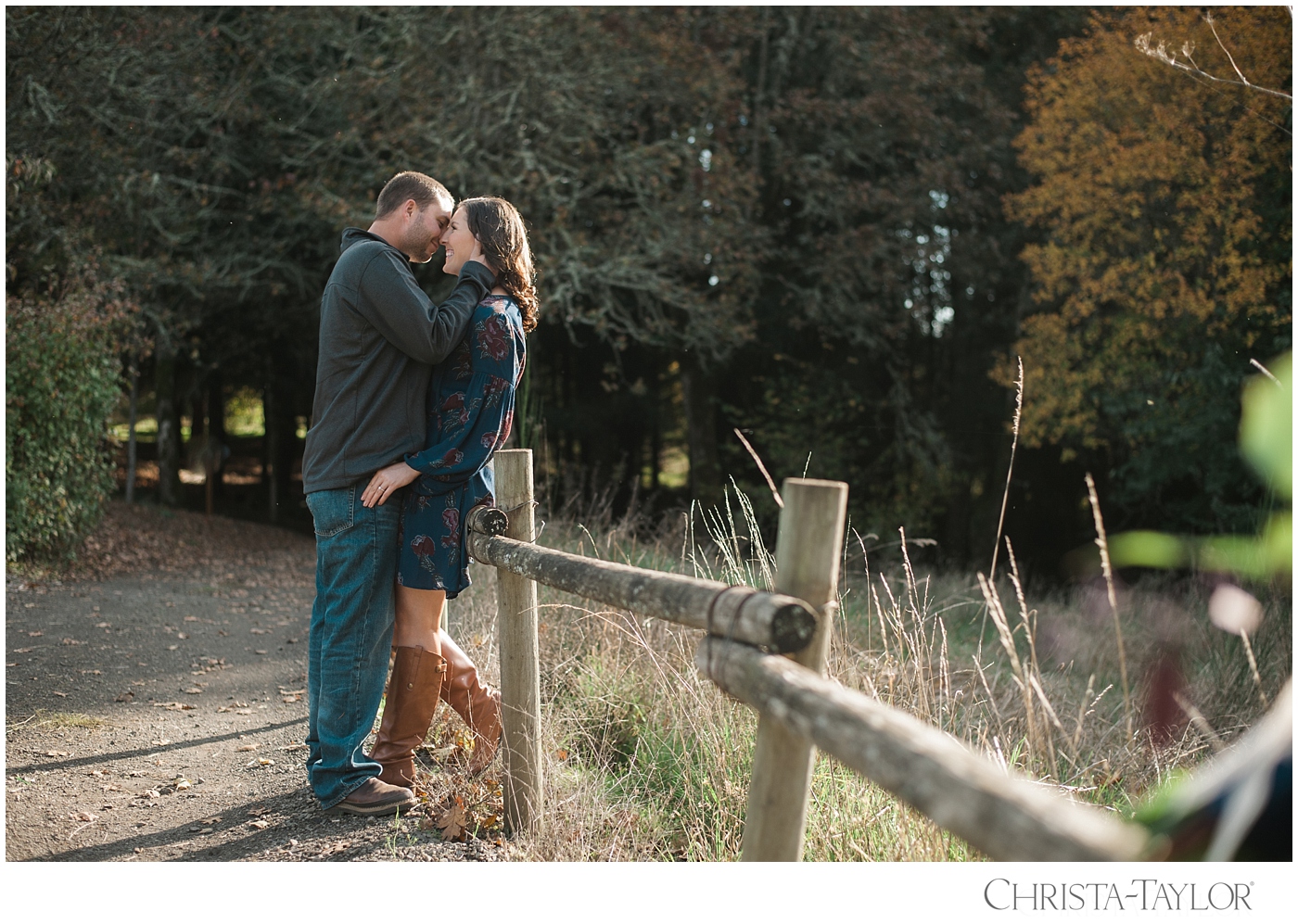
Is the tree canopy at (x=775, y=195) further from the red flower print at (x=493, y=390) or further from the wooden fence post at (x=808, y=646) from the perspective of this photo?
the wooden fence post at (x=808, y=646)

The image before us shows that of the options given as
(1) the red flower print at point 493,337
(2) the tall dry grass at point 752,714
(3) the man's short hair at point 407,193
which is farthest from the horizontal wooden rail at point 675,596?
(3) the man's short hair at point 407,193

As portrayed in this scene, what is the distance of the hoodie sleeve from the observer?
2.86 m

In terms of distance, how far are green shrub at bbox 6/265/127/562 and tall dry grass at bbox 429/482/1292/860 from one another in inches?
155

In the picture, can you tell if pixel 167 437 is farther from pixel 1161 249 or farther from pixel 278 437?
pixel 1161 249

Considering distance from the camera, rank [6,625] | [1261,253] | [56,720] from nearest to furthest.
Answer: [56,720] → [6,625] → [1261,253]

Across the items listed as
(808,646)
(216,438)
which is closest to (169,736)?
(808,646)

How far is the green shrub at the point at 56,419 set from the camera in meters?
7.47

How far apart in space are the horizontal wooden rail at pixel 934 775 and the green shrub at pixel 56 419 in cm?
737

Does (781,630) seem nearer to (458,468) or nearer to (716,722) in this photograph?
(458,468)

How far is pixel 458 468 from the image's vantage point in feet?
9.78

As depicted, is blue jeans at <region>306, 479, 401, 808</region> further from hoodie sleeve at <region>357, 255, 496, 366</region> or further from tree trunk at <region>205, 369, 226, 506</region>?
tree trunk at <region>205, 369, 226, 506</region>

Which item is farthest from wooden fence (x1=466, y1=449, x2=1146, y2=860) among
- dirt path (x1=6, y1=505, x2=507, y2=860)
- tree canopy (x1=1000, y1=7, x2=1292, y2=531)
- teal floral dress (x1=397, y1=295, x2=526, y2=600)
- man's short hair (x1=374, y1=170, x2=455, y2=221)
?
tree canopy (x1=1000, y1=7, x2=1292, y2=531)
